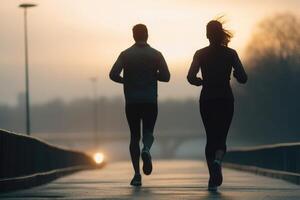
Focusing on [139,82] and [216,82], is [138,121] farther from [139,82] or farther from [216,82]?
[216,82]

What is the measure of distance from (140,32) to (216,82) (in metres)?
1.62

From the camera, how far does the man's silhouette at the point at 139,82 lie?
15.7m

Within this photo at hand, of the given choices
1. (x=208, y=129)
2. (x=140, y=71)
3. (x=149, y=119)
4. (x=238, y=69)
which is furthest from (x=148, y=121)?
(x=238, y=69)

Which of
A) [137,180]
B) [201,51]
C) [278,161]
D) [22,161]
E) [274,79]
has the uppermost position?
[274,79]

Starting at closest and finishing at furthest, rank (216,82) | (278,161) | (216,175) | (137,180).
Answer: (216,175), (216,82), (137,180), (278,161)

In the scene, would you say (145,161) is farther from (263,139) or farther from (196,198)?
(263,139)

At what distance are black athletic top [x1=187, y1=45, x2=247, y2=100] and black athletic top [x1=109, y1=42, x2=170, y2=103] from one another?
0.96 metres

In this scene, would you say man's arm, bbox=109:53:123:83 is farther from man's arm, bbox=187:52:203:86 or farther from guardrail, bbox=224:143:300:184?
guardrail, bbox=224:143:300:184

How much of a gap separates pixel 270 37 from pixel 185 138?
81.8 m

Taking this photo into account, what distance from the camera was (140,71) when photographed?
51.9ft

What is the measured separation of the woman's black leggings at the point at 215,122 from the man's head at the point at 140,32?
5.44ft

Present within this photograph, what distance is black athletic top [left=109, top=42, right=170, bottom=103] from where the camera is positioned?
1570 cm

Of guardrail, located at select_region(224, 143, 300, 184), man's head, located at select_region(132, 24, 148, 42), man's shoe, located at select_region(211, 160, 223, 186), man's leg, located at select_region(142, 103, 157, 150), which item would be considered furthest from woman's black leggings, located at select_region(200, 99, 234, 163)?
guardrail, located at select_region(224, 143, 300, 184)

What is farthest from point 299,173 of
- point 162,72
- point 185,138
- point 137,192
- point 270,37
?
point 185,138
